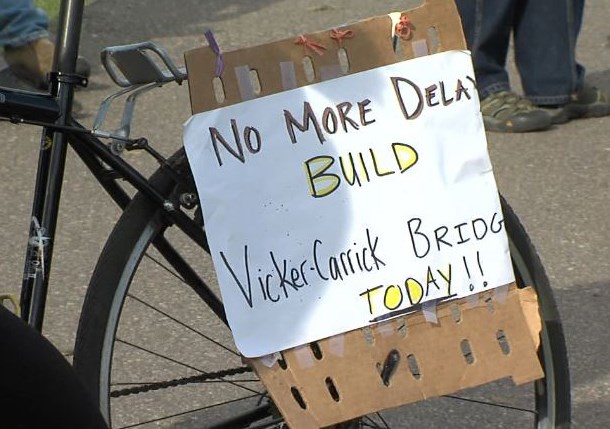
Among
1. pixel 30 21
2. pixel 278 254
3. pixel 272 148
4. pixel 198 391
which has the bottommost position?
pixel 198 391

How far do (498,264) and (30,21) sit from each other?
12.2 ft

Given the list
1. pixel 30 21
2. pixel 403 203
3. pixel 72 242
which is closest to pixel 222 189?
pixel 403 203

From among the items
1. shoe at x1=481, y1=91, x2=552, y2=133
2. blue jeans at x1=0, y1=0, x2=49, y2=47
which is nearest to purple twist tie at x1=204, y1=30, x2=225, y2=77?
shoe at x1=481, y1=91, x2=552, y2=133

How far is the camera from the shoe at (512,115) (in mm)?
5922

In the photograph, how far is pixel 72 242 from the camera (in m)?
4.88

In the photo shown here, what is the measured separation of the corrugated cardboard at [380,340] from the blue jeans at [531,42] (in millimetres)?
3338

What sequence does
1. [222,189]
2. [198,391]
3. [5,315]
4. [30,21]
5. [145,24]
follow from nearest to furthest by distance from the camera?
[5,315]
[222,189]
[198,391]
[30,21]
[145,24]

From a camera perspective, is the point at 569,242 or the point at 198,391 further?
the point at 569,242

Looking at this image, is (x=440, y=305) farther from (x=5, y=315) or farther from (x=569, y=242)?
(x=569, y=242)

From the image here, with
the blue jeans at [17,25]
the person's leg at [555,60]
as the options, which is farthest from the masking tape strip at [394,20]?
the blue jeans at [17,25]

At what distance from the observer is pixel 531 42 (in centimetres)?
606

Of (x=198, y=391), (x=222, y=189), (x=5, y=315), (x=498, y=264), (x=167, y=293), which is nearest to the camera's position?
(x=5, y=315)

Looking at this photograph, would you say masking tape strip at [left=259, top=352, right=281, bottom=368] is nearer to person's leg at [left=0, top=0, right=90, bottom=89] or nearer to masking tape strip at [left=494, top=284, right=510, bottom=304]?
masking tape strip at [left=494, top=284, right=510, bottom=304]

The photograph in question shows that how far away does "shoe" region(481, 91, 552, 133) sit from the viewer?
592 cm
